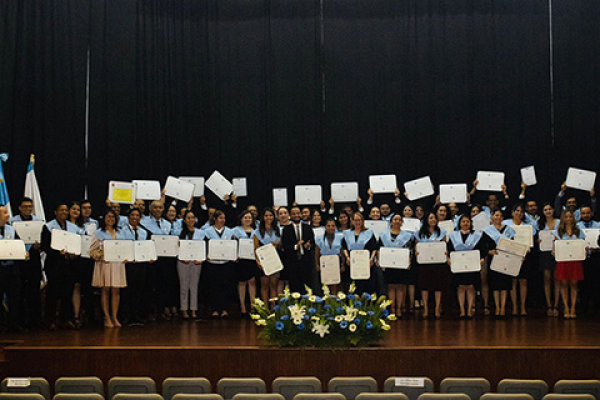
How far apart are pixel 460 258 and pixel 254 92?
196 inches

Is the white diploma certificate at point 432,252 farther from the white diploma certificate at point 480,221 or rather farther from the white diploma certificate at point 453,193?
the white diploma certificate at point 453,193

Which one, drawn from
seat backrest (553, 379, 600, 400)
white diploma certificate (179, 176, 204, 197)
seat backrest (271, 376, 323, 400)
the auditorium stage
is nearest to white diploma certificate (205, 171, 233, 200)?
white diploma certificate (179, 176, 204, 197)

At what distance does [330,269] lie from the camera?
9.83m

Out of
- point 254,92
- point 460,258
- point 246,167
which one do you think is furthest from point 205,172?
point 460,258

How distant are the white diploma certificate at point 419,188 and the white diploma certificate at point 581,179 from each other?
2063 millimetres

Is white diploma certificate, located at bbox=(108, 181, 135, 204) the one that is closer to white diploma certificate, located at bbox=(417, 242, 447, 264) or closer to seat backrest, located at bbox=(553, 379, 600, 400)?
white diploma certificate, located at bbox=(417, 242, 447, 264)

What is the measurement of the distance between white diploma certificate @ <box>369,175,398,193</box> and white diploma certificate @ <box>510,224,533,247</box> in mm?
2312

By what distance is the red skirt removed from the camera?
32.3ft

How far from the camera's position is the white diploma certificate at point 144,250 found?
9.24m

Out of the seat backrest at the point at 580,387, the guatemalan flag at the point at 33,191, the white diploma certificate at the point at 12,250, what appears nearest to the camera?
the seat backrest at the point at 580,387

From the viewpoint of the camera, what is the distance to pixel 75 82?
12.3m

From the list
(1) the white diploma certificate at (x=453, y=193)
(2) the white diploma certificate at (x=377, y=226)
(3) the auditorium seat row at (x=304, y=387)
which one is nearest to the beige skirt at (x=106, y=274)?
(2) the white diploma certificate at (x=377, y=226)

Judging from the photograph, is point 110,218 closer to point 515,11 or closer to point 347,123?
point 347,123

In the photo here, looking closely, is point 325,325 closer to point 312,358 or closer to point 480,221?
point 312,358
